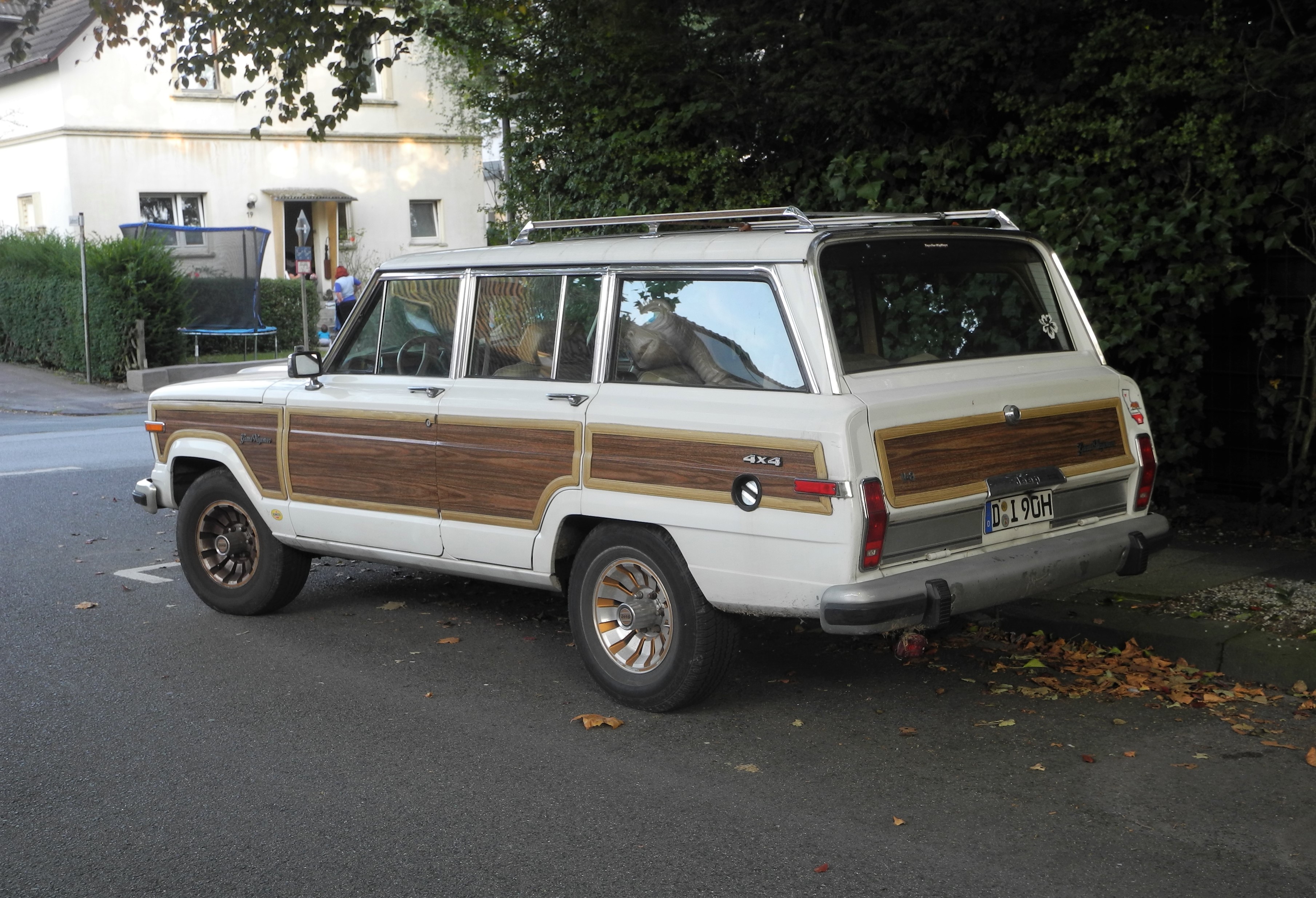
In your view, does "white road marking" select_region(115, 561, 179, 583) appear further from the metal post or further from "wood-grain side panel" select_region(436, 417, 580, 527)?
the metal post

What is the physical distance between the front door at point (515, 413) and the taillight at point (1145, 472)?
2.32 m

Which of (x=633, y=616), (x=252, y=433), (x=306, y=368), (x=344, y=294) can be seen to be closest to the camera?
(x=633, y=616)

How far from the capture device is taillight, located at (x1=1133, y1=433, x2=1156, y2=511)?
5.79 metres

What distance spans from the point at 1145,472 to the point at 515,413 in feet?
8.75

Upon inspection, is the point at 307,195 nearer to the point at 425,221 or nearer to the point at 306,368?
the point at 425,221

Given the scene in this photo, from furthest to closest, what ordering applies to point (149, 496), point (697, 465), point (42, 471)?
1. point (42, 471)
2. point (149, 496)
3. point (697, 465)

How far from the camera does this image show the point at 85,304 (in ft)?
75.8

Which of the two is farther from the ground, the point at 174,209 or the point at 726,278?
the point at 174,209

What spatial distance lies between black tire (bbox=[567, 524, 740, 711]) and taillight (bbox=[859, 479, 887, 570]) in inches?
28.6

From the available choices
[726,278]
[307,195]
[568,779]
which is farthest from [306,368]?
[307,195]

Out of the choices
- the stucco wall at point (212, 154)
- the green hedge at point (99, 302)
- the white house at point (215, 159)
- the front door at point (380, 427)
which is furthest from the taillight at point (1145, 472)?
the white house at point (215, 159)

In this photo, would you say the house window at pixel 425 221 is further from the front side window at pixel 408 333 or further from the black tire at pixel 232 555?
the front side window at pixel 408 333

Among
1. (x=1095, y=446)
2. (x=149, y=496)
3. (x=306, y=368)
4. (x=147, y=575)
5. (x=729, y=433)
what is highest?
(x=306, y=368)

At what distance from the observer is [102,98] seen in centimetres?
3064
